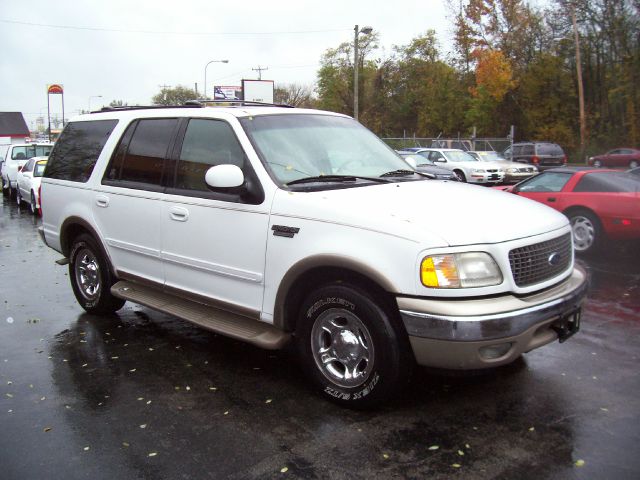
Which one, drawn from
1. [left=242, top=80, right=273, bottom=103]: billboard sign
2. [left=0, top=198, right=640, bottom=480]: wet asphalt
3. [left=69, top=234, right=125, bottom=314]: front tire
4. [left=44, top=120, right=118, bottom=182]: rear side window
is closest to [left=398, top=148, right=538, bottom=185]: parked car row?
[left=44, top=120, right=118, bottom=182]: rear side window

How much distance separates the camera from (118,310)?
6.21 metres


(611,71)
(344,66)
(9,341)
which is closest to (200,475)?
(9,341)

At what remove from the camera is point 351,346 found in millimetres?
3637

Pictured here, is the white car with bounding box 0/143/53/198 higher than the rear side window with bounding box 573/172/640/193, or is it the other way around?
the white car with bounding box 0/143/53/198

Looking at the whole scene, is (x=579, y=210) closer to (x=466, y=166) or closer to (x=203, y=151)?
(x=203, y=151)

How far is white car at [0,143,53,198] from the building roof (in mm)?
53801

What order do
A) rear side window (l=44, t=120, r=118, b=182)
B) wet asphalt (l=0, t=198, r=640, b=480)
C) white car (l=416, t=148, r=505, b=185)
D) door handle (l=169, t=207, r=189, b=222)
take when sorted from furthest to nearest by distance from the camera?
white car (l=416, t=148, r=505, b=185), rear side window (l=44, t=120, r=118, b=182), door handle (l=169, t=207, r=189, b=222), wet asphalt (l=0, t=198, r=640, b=480)

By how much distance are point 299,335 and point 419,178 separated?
1673 mm

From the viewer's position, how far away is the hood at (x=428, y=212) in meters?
3.30

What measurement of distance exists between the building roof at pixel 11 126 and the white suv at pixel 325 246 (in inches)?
2837

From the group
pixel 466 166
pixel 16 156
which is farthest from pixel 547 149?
pixel 16 156

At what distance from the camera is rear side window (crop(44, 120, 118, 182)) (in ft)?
18.4

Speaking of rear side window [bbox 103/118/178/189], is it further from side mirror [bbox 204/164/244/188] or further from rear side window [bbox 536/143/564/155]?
rear side window [bbox 536/143/564/155]

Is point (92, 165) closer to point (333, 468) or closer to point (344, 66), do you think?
point (333, 468)
